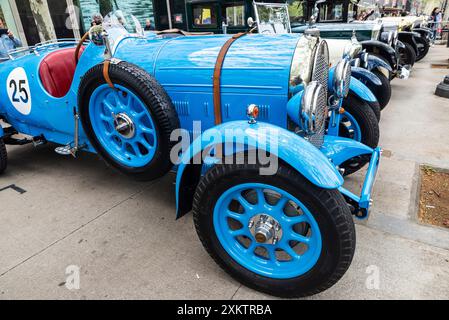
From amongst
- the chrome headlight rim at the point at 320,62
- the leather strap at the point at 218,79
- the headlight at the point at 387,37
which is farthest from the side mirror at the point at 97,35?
the headlight at the point at 387,37

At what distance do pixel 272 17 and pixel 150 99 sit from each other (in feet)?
14.0

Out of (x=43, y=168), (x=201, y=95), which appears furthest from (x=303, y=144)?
(x=43, y=168)

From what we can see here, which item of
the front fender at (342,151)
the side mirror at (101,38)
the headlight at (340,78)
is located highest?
the side mirror at (101,38)

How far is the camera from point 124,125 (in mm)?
2436

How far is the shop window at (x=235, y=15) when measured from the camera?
231 inches

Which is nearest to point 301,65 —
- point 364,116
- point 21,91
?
point 364,116

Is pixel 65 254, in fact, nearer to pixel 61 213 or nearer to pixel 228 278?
pixel 61 213

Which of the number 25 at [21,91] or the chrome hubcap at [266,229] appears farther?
the number 25 at [21,91]

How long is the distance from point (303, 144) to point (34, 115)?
283 centimetres

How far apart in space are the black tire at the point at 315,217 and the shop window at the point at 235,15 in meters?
5.01

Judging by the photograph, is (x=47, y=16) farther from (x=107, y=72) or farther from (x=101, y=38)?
(x=107, y=72)

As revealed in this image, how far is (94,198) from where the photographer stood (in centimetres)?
296

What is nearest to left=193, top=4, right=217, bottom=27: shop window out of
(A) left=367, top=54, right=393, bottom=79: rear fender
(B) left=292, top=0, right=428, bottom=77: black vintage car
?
(B) left=292, top=0, right=428, bottom=77: black vintage car

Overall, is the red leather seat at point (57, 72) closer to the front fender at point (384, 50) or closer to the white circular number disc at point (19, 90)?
the white circular number disc at point (19, 90)
